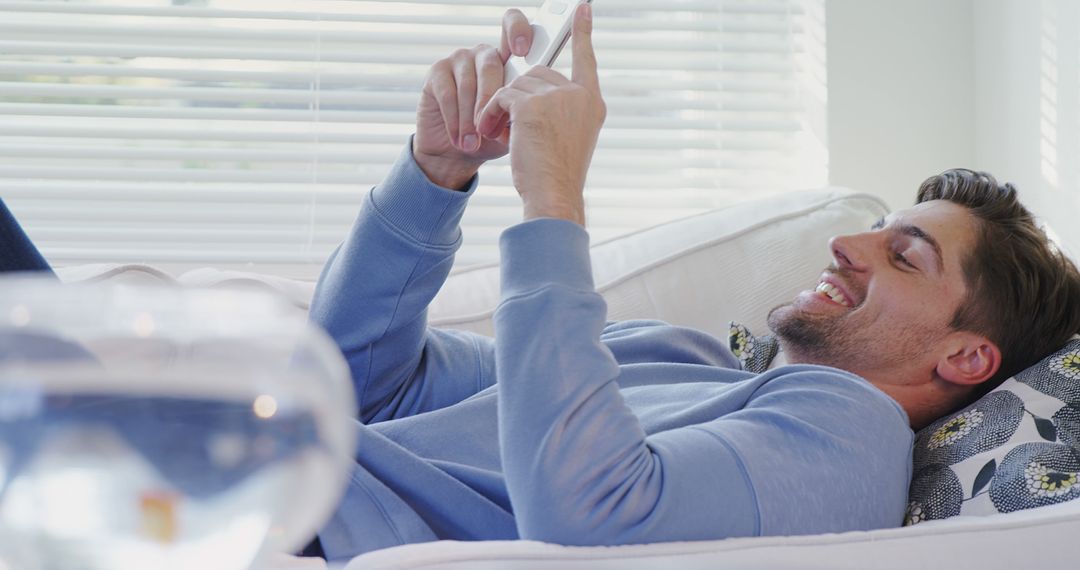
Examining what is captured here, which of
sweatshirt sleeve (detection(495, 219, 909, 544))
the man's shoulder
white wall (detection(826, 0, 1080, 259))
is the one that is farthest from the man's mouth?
white wall (detection(826, 0, 1080, 259))

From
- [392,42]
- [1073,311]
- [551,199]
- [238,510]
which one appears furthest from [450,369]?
[392,42]

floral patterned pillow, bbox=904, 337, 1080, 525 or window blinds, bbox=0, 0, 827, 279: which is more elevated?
window blinds, bbox=0, 0, 827, 279

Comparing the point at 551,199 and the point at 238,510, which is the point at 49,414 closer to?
→ the point at 238,510

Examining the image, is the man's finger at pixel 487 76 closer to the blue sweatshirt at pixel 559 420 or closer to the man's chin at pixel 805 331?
the blue sweatshirt at pixel 559 420

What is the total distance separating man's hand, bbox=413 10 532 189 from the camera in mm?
1141

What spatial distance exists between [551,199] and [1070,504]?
1.76ft

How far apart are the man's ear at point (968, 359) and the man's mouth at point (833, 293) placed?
0.43 feet

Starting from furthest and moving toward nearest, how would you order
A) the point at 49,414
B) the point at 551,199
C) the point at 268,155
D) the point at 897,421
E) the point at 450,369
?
the point at 268,155, the point at 450,369, the point at 897,421, the point at 551,199, the point at 49,414

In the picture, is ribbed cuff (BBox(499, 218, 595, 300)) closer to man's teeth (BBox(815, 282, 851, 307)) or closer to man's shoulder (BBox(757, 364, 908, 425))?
man's shoulder (BBox(757, 364, 908, 425))

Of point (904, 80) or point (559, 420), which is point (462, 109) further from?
point (904, 80)

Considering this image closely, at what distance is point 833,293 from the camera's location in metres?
1.45

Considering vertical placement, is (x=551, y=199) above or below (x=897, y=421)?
above

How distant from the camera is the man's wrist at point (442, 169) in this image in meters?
1.25

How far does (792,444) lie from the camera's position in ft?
3.20
